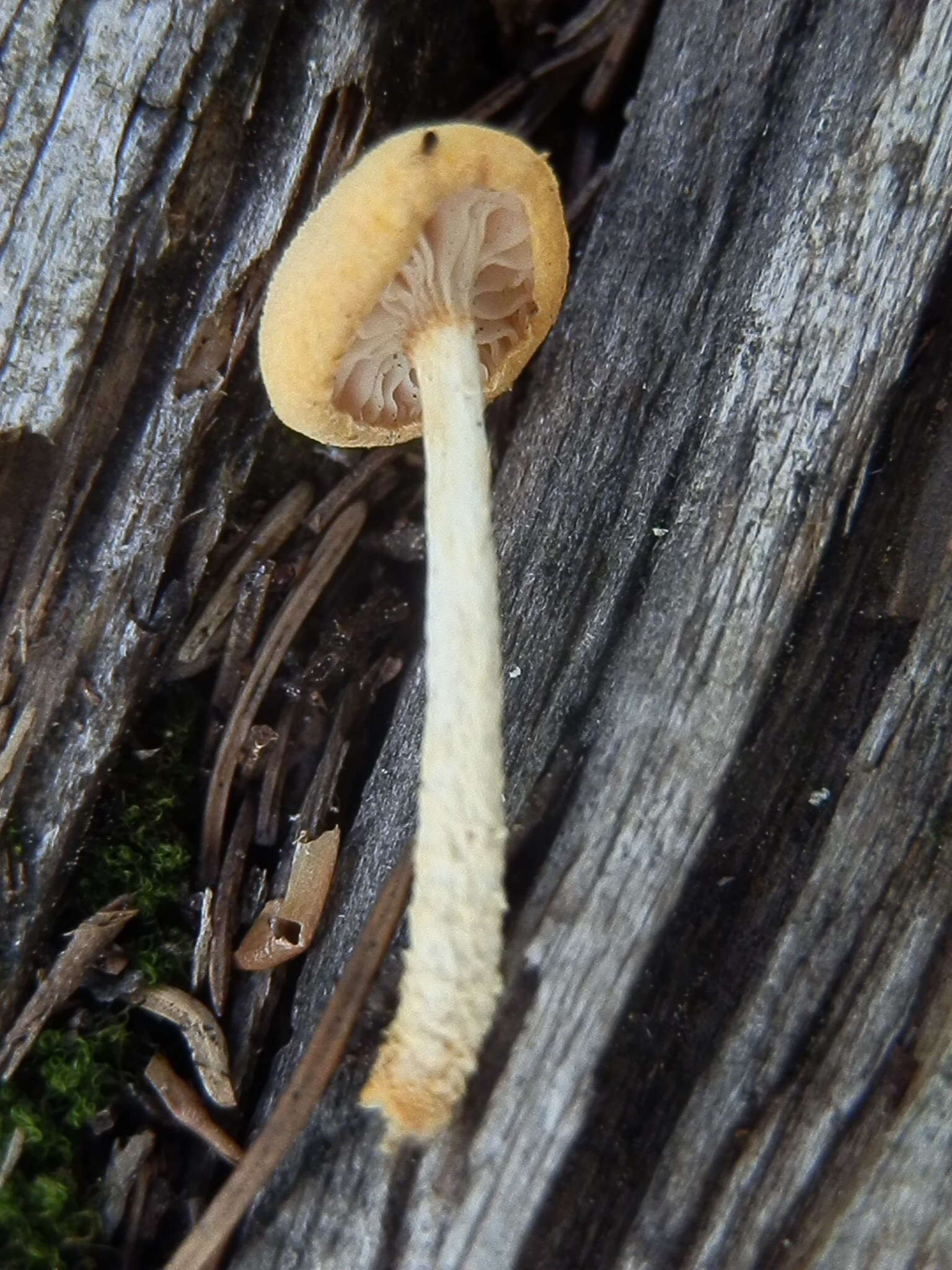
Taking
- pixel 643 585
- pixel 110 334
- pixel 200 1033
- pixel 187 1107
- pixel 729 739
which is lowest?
pixel 187 1107

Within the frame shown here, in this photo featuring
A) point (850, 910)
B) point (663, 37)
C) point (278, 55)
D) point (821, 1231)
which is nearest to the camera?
→ point (821, 1231)

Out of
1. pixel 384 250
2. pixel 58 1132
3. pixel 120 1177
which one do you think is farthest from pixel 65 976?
pixel 384 250

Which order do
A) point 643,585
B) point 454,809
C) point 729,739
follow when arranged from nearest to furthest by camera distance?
point 454,809
point 729,739
point 643,585

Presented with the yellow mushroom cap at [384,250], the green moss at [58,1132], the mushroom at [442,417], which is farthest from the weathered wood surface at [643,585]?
the yellow mushroom cap at [384,250]

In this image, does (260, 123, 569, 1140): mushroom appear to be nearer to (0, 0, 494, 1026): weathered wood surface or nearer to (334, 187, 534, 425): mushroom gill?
(334, 187, 534, 425): mushroom gill

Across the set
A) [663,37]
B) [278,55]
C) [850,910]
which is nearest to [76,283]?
[278,55]

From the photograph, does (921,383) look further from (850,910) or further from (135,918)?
(135,918)

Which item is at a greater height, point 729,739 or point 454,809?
point 729,739

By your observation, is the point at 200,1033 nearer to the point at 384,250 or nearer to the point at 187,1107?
the point at 187,1107
